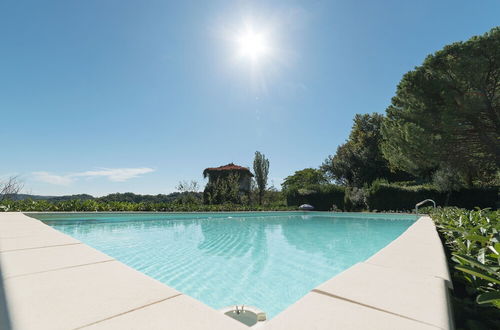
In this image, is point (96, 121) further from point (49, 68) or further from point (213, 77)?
point (213, 77)

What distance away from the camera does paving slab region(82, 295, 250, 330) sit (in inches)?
37.0

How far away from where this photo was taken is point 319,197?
22.4 meters

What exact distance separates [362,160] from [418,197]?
8837 millimetres

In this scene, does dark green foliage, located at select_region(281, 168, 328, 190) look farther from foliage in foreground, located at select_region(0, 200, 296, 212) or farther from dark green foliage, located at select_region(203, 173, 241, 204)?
foliage in foreground, located at select_region(0, 200, 296, 212)

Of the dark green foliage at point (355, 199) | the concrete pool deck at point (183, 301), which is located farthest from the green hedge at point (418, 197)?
the concrete pool deck at point (183, 301)

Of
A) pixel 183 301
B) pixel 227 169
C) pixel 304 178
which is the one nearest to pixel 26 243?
pixel 183 301

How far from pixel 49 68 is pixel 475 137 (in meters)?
22.3

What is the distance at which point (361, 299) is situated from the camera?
1109 millimetres

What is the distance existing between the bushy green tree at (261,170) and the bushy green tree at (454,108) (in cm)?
1406

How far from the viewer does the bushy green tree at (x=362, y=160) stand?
2667 cm

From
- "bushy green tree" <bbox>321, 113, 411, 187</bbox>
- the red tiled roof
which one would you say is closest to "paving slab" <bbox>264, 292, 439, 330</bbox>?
"bushy green tree" <bbox>321, 113, 411, 187</bbox>

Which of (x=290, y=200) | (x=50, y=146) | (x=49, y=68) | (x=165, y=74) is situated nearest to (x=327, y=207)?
(x=290, y=200)

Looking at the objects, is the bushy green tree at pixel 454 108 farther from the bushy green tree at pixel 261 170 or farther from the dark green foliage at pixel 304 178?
the dark green foliage at pixel 304 178

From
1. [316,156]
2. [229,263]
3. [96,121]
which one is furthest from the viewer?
[316,156]
